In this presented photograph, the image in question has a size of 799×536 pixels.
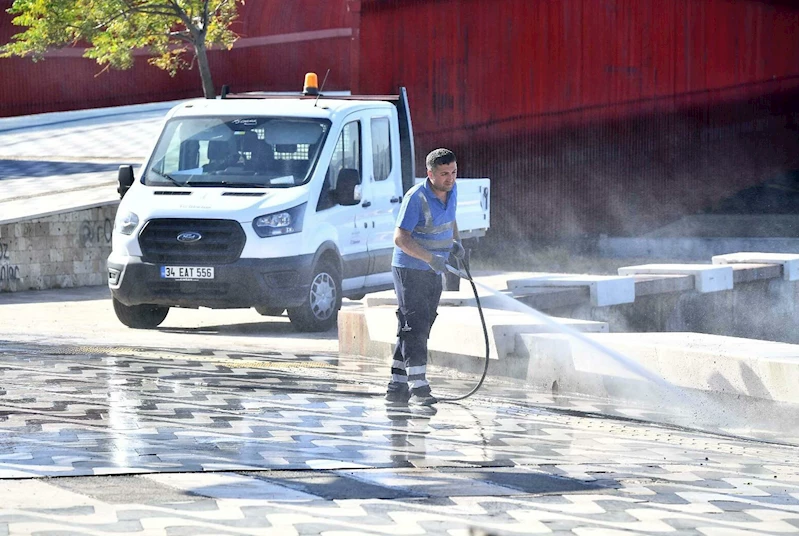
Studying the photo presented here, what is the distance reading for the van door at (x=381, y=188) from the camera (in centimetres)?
1548

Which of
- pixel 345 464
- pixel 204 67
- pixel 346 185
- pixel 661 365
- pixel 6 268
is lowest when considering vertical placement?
pixel 345 464

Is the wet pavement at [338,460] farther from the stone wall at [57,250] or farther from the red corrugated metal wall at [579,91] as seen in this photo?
the red corrugated metal wall at [579,91]

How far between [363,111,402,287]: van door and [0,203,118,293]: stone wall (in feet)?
15.8

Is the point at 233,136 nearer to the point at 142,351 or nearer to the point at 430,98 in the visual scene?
the point at 142,351

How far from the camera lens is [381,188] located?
15609 mm

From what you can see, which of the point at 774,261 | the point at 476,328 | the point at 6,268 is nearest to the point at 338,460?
the point at 476,328

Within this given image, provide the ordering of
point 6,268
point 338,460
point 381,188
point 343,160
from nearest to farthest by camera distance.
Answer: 1. point 338,460
2. point 343,160
3. point 381,188
4. point 6,268

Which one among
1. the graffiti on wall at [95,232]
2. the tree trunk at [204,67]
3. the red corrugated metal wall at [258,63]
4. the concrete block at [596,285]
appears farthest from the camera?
the red corrugated metal wall at [258,63]

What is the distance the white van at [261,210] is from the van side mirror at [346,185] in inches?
0.5

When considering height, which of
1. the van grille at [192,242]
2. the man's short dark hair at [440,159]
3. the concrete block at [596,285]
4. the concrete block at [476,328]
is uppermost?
the man's short dark hair at [440,159]

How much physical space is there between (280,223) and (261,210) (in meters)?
0.21

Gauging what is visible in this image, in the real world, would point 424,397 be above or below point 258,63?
below

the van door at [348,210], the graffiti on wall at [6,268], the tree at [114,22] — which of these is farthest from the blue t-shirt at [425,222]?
the tree at [114,22]

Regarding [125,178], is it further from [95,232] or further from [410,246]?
[410,246]
